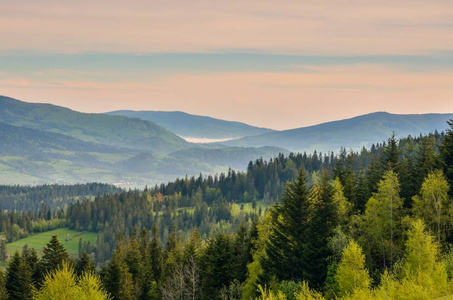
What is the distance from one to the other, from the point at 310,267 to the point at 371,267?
856 cm

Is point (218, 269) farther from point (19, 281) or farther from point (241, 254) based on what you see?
point (19, 281)

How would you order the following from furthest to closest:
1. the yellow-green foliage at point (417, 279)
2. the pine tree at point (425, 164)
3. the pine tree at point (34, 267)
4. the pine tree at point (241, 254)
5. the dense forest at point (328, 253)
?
1. the pine tree at point (34, 267)
2. the pine tree at point (241, 254)
3. the pine tree at point (425, 164)
4. the dense forest at point (328, 253)
5. the yellow-green foliage at point (417, 279)

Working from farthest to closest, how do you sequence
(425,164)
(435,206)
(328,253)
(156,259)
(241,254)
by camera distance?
(156,259)
(241,254)
(425,164)
(328,253)
(435,206)

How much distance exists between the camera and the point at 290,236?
313ft

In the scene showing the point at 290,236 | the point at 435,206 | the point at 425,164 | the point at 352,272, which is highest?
the point at 425,164

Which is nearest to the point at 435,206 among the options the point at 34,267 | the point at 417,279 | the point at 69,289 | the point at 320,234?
the point at 320,234

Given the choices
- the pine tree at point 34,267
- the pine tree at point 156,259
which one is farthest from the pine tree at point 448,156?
the pine tree at point 34,267

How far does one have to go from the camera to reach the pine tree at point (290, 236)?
92.3m

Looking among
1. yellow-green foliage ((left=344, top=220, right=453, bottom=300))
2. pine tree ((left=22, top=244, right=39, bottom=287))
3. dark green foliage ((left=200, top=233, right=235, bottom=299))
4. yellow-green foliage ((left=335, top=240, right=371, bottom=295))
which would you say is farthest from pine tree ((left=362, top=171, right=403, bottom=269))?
pine tree ((left=22, top=244, right=39, bottom=287))

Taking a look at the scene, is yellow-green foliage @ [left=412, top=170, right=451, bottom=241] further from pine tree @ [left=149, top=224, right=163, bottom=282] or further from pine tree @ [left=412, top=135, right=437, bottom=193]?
pine tree @ [left=149, top=224, right=163, bottom=282]

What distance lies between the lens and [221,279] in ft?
365

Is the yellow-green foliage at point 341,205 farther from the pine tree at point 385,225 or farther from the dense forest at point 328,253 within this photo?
the pine tree at point 385,225

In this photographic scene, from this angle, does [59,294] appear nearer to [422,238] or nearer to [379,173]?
[422,238]

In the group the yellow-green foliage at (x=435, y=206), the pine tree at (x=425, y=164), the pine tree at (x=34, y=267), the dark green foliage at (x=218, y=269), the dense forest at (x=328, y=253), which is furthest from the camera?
the pine tree at (x=34, y=267)
